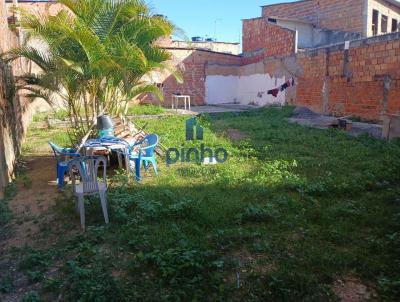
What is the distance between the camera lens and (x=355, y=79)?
12.3 meters

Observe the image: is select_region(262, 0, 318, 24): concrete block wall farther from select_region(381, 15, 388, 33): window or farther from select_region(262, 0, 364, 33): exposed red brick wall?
select_region(381, 15, 388, 33): window

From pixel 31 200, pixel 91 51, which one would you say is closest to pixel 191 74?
pixel 91 51

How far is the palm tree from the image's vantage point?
19.2 feet

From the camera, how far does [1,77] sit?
6.28 m

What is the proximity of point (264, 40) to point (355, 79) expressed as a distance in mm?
9538

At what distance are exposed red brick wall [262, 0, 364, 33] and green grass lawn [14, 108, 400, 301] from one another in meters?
17.9

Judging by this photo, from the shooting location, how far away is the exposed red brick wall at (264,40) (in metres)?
18.2

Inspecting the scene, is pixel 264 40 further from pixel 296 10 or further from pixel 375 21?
pixel 375 21

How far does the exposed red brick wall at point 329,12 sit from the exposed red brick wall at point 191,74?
6197mm

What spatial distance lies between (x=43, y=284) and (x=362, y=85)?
11.7 metres

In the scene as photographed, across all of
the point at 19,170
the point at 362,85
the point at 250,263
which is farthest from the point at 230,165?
the point at 362,85

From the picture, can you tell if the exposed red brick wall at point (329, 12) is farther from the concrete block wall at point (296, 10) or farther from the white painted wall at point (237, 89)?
the white painted wall at point (237, 89)

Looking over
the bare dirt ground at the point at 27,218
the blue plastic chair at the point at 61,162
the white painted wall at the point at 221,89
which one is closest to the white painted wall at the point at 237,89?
the white painted wall at the point at 221,89

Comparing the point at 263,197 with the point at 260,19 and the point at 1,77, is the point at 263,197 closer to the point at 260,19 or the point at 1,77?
the point at 1,77
